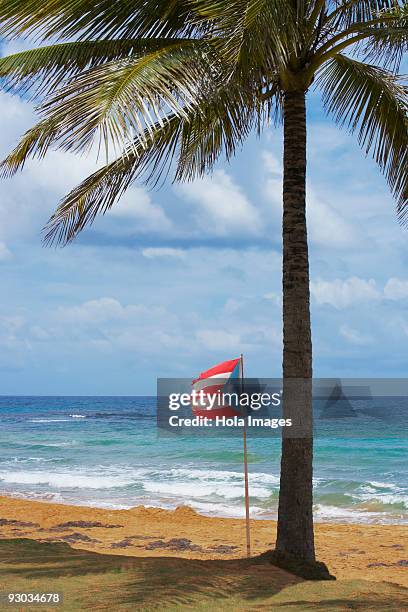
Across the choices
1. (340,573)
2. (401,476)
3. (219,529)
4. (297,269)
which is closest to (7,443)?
(401,476)

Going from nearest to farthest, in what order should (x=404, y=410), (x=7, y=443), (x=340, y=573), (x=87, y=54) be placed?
(x=87, y=54) → (x=340, y=573) → (x=7, y=443) → (x=404, y=410)

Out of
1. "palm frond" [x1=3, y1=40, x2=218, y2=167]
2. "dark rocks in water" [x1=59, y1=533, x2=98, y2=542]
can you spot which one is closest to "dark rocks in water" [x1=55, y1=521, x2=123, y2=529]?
"dark rocks in water" [x1=59, y1=533, x2=98, y2=542]

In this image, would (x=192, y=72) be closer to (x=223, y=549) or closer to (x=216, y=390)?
(x=216, y=390)

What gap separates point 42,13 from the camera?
6930 millimetres

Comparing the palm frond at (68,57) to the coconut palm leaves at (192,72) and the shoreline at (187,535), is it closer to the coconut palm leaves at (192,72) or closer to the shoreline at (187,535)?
the coconut palm leaves at (192,72)

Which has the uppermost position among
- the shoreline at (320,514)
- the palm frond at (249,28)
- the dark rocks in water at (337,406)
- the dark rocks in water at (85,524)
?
the palm frond at (249,28)

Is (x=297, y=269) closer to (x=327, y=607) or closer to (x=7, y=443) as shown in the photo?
(x=327, y=607)

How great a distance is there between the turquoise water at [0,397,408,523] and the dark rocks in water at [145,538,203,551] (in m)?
4.08

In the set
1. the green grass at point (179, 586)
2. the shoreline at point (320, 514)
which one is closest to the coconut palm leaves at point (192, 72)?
the green grass at point (179, 586)

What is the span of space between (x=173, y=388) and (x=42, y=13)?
53198 millimetres

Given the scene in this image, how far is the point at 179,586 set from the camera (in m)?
6.95

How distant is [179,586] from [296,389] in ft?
8.24

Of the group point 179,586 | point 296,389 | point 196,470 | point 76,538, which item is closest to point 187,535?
point 76,538

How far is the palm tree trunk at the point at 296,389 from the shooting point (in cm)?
818
